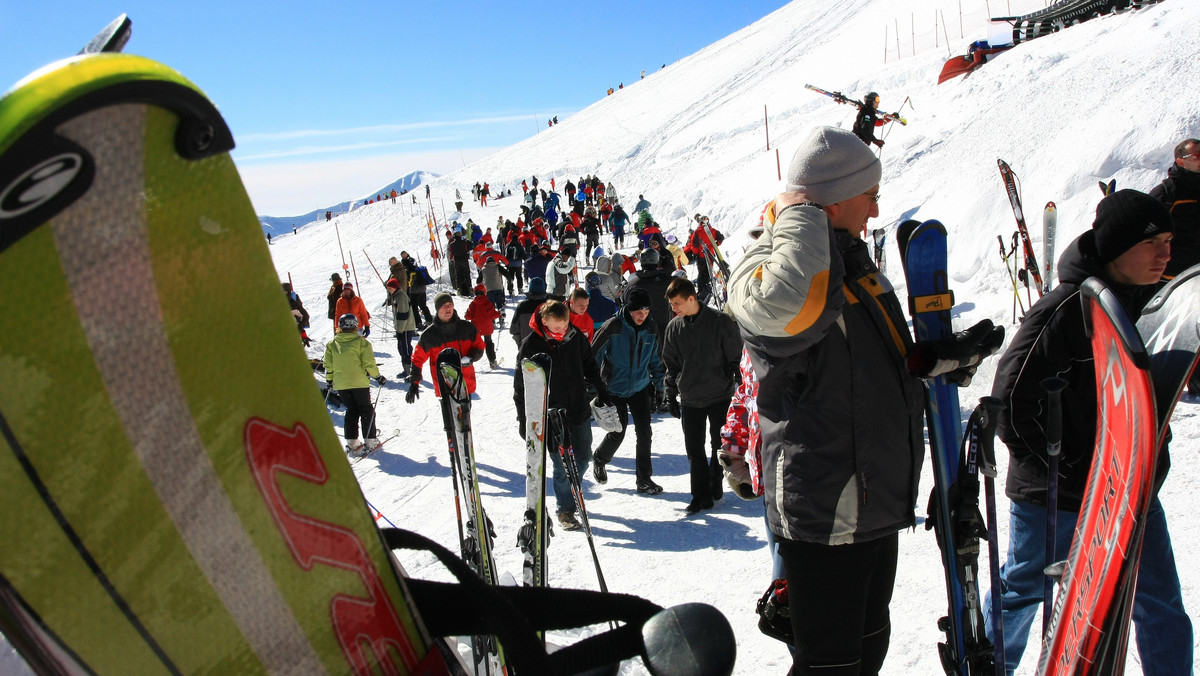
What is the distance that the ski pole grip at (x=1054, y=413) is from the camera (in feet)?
7.30

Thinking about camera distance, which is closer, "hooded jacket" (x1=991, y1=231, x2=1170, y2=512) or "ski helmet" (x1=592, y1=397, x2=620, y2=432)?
"hooded jacket" (x1=991, y1=231, x2=1170, y2=512)

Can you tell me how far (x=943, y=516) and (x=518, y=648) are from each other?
194 centimetres

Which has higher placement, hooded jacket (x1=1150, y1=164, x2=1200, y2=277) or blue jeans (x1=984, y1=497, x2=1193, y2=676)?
hooded jacket (x1=1150, y1=164, x2=1200, y2=277)

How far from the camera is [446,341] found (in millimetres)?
7473

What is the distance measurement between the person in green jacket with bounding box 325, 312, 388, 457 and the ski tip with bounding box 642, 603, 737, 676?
6.97 m

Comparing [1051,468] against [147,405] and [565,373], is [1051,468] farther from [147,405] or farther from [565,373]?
[565,373]

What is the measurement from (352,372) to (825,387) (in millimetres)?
6580

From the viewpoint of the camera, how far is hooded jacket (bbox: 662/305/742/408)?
5.30 m

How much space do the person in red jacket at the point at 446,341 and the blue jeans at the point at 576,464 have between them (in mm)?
1963

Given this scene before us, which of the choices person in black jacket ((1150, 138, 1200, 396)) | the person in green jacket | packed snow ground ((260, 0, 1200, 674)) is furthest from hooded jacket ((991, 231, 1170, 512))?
the person in green jacket

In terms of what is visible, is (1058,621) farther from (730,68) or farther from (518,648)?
(730,68)

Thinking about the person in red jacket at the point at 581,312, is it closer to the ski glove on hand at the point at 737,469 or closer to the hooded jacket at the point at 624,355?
the hooded jacket at the point at 624,355

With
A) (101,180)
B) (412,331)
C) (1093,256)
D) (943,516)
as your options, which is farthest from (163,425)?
(412,331)

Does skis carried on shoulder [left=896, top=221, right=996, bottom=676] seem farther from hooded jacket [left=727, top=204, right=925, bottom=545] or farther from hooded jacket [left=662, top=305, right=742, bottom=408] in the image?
hooded jacket [left=662, top=305, right=742, bottom=408]
